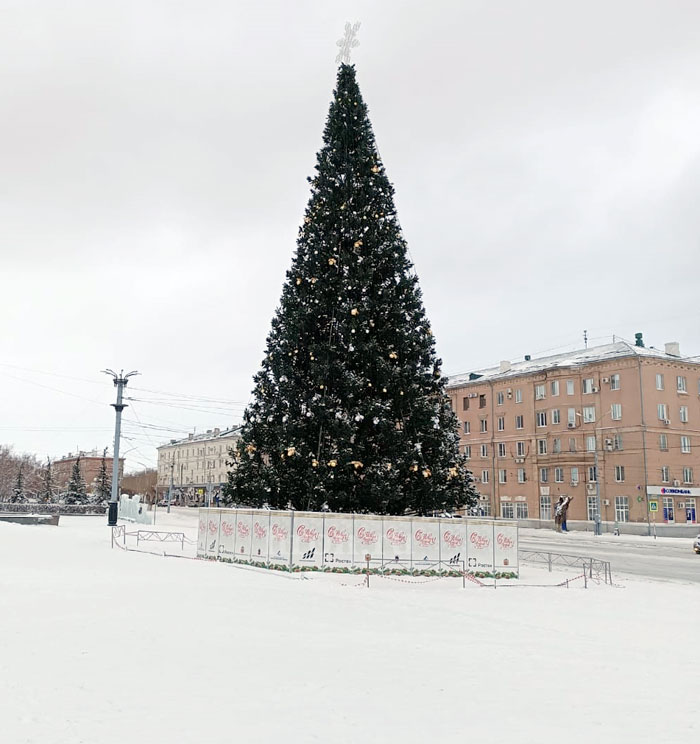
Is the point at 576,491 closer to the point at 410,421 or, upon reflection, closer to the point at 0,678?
the point at 410,421

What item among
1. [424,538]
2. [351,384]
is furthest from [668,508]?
[351,384]

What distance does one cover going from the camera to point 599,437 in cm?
6450

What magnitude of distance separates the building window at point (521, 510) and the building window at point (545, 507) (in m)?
2.33

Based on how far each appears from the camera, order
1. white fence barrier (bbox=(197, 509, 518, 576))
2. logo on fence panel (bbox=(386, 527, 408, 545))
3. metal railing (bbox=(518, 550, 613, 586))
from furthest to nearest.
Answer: metal railing (bbox=(518, 550, 613, 586))
logo on fence panel (bbox=(386, 527, 408, 545))
white fence barrier (bbox=(197, 509, 518, 576))

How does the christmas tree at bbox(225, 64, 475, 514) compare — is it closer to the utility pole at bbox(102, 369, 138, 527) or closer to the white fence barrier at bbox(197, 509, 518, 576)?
the white fence barrier at bbox(197, 509, 518, 576)

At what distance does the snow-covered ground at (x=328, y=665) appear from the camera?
23.4 feet

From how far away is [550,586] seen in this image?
789 inches

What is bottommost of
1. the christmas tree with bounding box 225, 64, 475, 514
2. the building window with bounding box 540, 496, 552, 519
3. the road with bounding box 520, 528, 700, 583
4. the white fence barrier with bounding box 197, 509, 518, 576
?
the road with bounding box 520, 528, 700, 583

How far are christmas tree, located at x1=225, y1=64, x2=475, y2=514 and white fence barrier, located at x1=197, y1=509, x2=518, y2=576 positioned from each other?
3.14ft

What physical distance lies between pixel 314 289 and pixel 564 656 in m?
14.6

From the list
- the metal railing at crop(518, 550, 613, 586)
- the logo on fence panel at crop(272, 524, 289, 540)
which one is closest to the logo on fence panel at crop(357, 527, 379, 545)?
the logo on fence panel at crop(272, 524, 289, 540)

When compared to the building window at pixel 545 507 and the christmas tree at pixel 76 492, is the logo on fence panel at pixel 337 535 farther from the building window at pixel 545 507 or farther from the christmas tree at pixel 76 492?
the christmas tree at pixel 76 492

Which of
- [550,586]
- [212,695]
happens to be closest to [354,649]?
[212,695]

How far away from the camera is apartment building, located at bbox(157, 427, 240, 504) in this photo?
12469 cm
